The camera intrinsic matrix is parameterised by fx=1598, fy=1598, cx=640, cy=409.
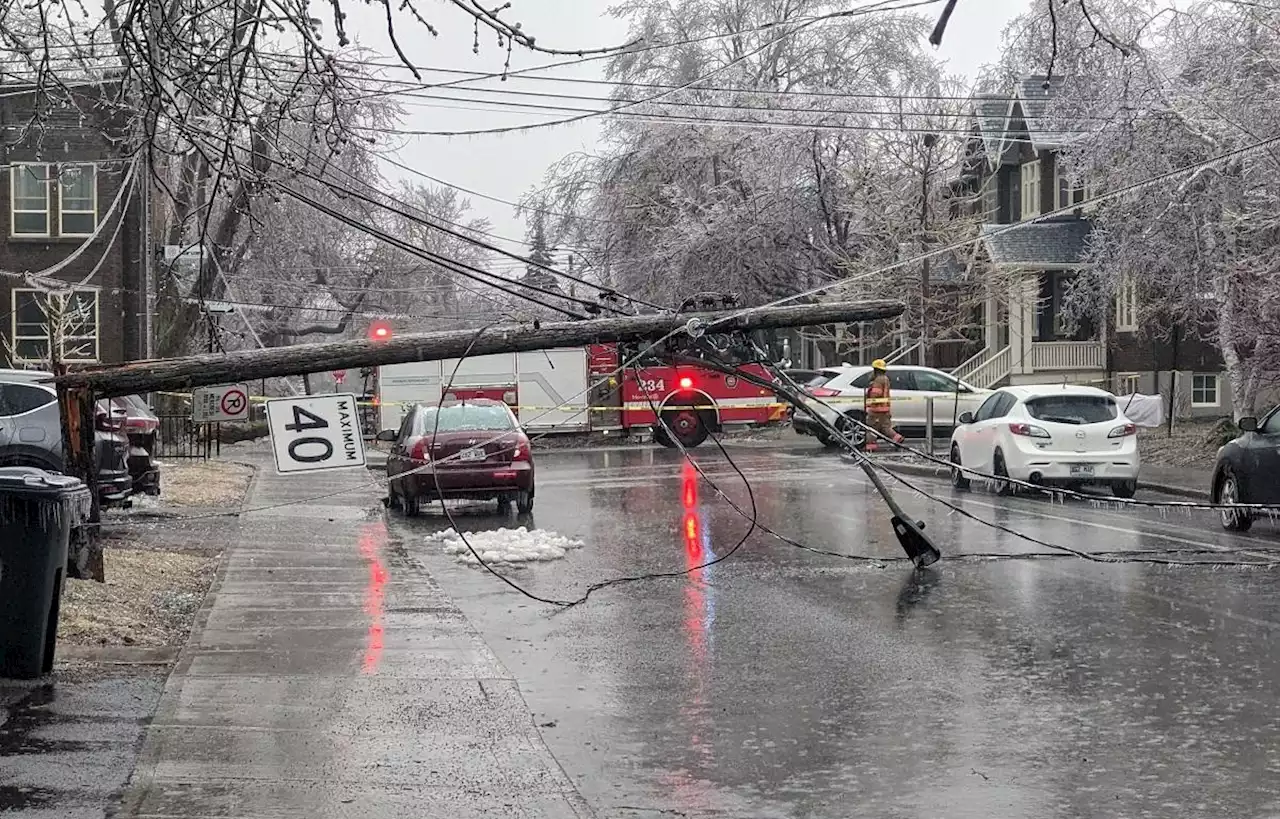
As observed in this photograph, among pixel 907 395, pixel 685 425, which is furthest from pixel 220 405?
pixel 907 395

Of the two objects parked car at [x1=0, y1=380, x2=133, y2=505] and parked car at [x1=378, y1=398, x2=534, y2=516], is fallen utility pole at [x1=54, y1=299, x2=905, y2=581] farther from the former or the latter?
parked car at [x1=378, y1=398, x2=534, y2=516]

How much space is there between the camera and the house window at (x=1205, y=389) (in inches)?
1603

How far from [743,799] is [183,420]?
29216 millimetres

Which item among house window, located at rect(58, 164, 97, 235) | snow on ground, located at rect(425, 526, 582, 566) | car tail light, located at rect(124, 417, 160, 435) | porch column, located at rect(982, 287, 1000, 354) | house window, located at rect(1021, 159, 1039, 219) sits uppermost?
house window, located at rect(1021, 159, 1039, 219)

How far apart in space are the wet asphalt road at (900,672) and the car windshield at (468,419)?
3233mm

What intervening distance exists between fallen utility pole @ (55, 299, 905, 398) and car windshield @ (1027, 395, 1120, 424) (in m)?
10.5

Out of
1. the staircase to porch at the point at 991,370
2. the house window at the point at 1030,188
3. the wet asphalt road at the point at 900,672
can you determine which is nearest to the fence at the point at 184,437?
the wet asphalt road at the point at 900,672

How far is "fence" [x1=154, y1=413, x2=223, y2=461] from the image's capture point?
31509mm

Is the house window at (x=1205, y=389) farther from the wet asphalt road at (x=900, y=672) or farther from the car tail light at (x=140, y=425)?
the car tail light at (x=140, y=425)

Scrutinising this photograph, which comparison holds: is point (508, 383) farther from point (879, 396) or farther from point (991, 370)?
point (991, 370)

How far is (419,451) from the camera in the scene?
65.3ft

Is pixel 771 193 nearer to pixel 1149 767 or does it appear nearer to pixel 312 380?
pixel 1149 767

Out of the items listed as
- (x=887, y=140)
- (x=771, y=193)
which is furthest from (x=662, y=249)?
(x=887, y=140)

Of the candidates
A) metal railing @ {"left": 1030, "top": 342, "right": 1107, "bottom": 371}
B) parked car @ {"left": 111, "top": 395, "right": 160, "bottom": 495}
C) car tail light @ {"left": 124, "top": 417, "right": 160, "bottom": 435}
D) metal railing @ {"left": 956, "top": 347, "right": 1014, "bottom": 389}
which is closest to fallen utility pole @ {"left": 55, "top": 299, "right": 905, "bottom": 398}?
parked car @ {"left": 111, "top": 395, "right": 160, "bottom": 495}
